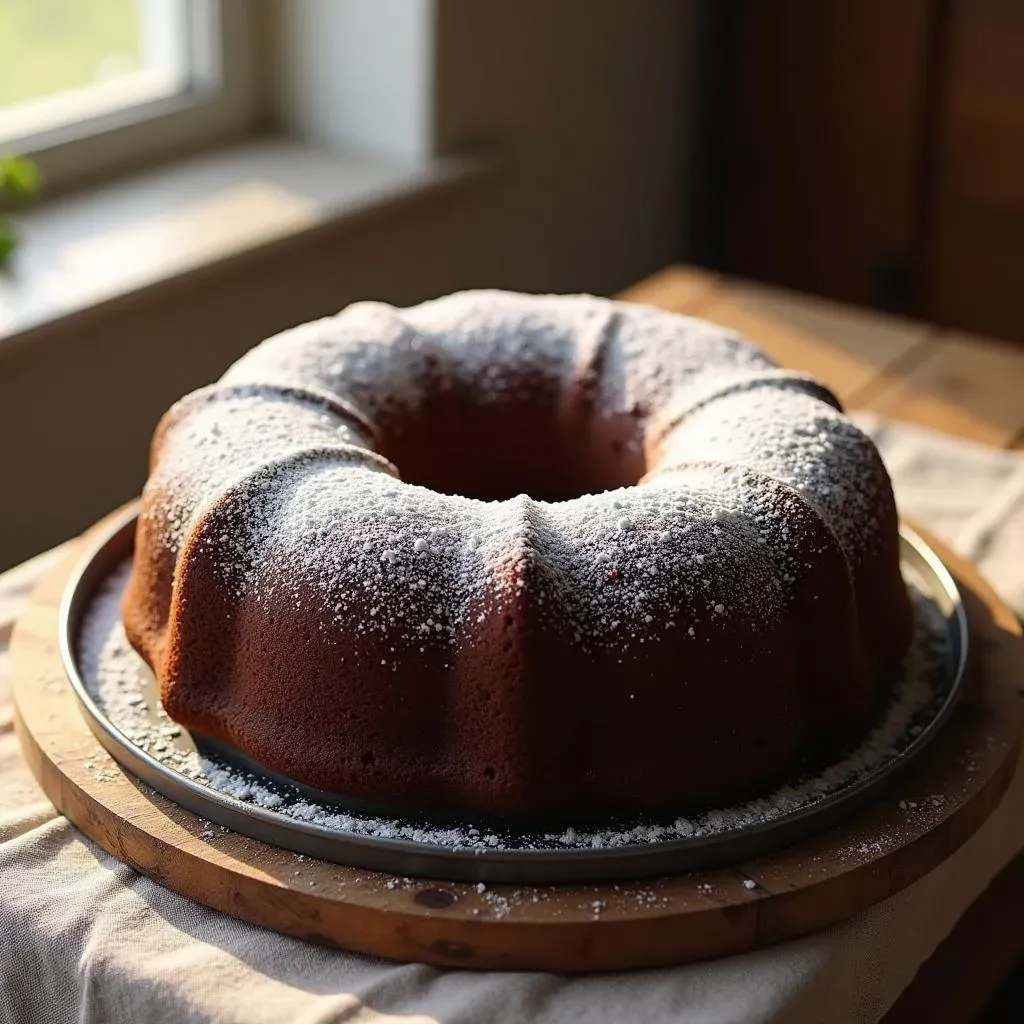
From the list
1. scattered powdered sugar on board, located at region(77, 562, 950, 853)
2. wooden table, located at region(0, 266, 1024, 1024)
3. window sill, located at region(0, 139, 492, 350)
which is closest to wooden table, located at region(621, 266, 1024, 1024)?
wooden table, located at region(0, 266, 1024, 1024)

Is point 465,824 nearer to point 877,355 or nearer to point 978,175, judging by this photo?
point 877,355

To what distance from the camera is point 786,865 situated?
78 cm

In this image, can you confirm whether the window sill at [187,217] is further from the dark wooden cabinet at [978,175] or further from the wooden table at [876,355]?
the dark wooden cabinet at [978,175]

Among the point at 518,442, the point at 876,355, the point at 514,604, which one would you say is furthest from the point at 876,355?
the point at 514,604

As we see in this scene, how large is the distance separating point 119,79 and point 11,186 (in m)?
0.31

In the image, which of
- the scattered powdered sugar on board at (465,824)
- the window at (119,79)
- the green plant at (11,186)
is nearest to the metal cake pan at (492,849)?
the scattered powdered sugar on board at (465,824)

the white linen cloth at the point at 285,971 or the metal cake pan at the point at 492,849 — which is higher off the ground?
the metal cake pan at the point at 492,849

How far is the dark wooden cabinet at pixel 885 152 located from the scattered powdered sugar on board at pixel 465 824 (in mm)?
1279

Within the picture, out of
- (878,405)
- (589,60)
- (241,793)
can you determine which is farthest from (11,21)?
(241,793)

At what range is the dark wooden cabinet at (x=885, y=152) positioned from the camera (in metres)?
2.12

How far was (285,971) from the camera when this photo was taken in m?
0.76

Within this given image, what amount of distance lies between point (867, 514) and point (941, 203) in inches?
56.1

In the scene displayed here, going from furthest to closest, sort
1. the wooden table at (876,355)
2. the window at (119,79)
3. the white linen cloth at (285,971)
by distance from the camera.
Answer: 1. the window at (119,79)
2. the wooden table at (876,355)
3. the white linen cloth at (285,971)

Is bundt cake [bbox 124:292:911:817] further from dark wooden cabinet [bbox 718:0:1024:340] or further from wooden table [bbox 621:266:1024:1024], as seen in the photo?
dark wooden cabinet [bbox 718:0:1024:340]
